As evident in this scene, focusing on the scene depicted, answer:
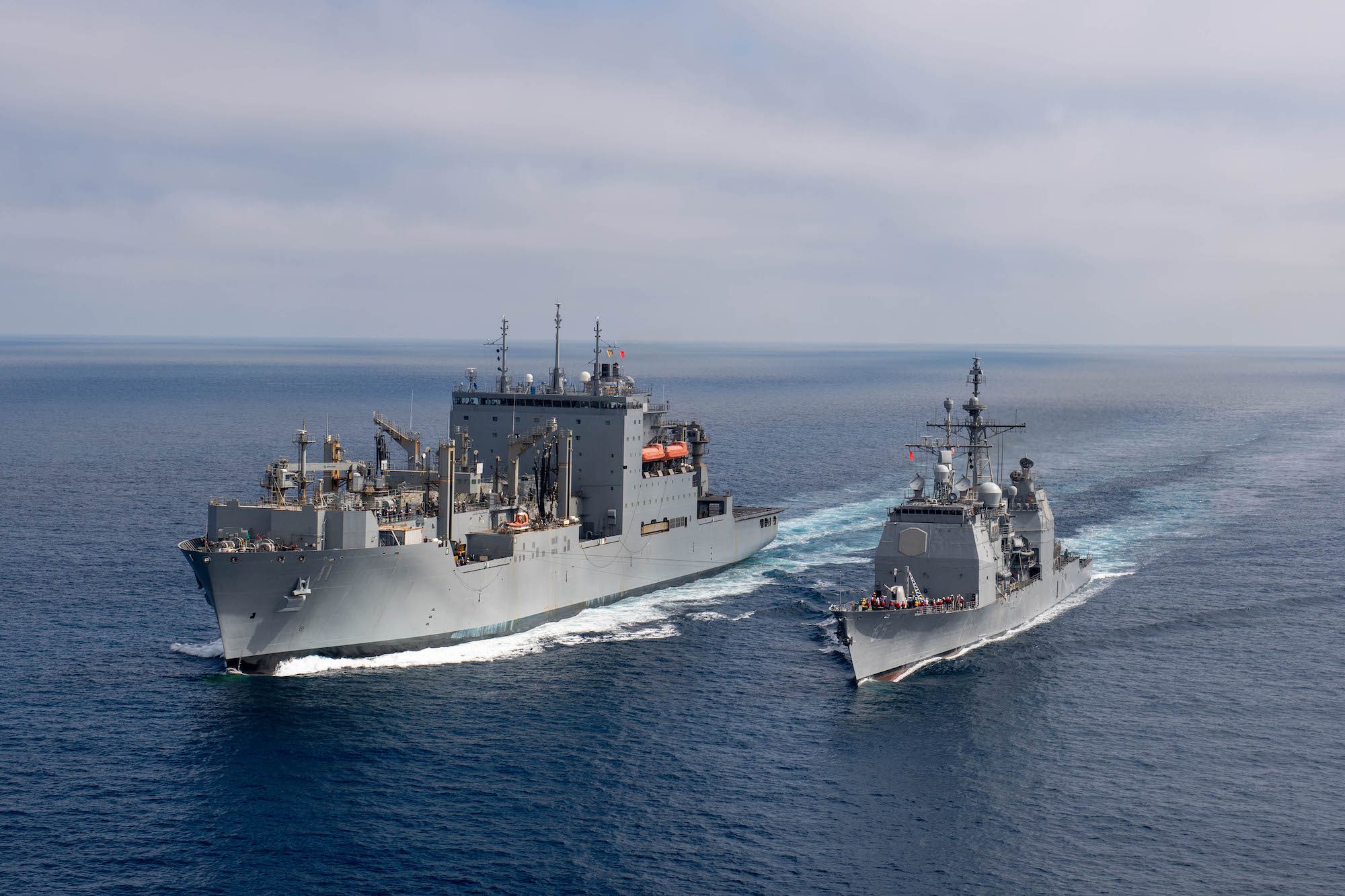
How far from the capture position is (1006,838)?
98.7 ft

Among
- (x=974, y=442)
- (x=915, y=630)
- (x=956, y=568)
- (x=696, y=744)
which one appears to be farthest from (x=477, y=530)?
(x=974, y=442)

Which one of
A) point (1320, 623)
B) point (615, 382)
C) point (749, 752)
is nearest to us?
point (749, 752)

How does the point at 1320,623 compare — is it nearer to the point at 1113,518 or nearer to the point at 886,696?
the point at 886,696

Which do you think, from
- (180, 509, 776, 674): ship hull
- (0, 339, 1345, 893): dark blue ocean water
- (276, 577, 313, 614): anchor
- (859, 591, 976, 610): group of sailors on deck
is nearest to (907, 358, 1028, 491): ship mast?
(0, 339, 1345, 893): dark blue ocean water

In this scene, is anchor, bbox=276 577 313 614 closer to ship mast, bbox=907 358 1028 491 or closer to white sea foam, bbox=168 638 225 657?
white sea foam, bbox=168 638 225 657

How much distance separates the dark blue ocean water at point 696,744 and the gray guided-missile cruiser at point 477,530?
1.51 meters

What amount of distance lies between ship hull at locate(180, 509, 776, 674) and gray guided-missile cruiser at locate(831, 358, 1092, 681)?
12.0m

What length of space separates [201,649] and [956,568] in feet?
91.1

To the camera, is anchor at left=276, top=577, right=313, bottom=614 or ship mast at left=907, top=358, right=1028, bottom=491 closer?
anchor at left=276, top=577, right=313, bottom=614

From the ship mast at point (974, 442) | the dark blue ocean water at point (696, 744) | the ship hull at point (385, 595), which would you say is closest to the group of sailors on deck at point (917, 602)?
the dark blue ocean water at point (696, 744)

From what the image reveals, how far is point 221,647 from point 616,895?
74.7 ft

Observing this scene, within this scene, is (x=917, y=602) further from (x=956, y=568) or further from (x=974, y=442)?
(x=974, y=442)

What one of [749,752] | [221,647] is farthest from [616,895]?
[221,647]

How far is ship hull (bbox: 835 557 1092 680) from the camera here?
137 feet
